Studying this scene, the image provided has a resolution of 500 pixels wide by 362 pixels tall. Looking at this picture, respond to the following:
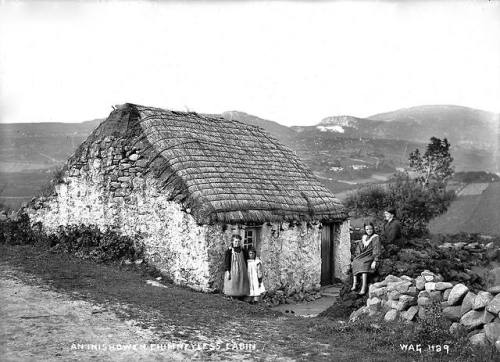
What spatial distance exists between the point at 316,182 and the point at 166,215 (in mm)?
6425

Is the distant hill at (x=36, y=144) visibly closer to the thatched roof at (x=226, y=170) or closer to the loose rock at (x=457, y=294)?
the thatched roof at (x=226, y=170)

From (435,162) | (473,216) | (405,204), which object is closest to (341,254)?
(405,204)

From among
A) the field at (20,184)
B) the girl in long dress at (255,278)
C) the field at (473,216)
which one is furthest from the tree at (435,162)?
the girl in long dress at (255,278)

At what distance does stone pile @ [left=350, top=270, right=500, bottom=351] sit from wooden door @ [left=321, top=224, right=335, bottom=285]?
6536 mm

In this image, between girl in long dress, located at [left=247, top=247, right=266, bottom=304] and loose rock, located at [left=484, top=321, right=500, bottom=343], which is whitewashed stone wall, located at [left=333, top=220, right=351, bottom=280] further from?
loose rock, located at [left=484, top=321, right=500, bottom=343]

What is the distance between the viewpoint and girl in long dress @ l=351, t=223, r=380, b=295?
1065 centimetres

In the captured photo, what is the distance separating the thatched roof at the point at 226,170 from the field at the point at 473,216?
823 inches

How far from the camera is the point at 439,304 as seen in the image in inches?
325

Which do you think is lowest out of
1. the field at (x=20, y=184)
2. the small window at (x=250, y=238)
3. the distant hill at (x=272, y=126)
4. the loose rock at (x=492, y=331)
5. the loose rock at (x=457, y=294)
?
the loose rock at (x=492, y=331)

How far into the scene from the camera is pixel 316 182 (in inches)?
687

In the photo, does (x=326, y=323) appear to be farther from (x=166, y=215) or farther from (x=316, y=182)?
(x=316, y=182)

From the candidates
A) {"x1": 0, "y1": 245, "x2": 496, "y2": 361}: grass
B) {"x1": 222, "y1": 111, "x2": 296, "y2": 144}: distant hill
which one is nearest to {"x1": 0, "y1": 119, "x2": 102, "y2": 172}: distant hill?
{"x1": 222, "y1": 111, "x2": 296, "y2": 144}: distant hill

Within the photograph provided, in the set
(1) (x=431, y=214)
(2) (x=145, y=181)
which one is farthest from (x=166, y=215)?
(1) (x=431, y=214)

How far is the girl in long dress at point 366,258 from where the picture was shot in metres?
10.6
